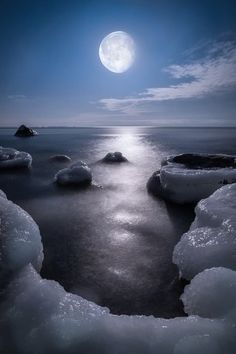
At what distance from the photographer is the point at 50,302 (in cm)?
278

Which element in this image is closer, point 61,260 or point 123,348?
point 123,348

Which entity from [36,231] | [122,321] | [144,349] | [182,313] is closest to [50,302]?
[122,321]

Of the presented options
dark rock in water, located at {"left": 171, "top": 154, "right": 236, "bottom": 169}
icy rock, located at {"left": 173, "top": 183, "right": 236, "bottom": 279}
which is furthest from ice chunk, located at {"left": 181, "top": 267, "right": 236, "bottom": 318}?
dark rock in water, located at {"left": 171, "top": 154, "right": 236, "bottom": 169}

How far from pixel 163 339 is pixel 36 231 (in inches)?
91.2

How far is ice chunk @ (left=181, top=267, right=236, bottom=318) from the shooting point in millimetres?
2766

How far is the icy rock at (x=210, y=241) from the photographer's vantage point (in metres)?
3.73

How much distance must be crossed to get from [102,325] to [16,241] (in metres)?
1.67

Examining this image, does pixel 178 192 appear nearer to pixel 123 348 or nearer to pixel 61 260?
pixel 61 260

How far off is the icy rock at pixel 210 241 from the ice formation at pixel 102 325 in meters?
0.63

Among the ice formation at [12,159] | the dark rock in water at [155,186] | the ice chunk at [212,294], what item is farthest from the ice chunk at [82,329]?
the ice formation at [12,159]

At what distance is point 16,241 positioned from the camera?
353 cm

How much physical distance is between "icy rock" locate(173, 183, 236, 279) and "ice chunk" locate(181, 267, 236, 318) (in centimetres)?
55

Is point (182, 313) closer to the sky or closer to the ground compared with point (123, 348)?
closer to the ground

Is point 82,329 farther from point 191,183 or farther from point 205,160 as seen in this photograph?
point 205,160
